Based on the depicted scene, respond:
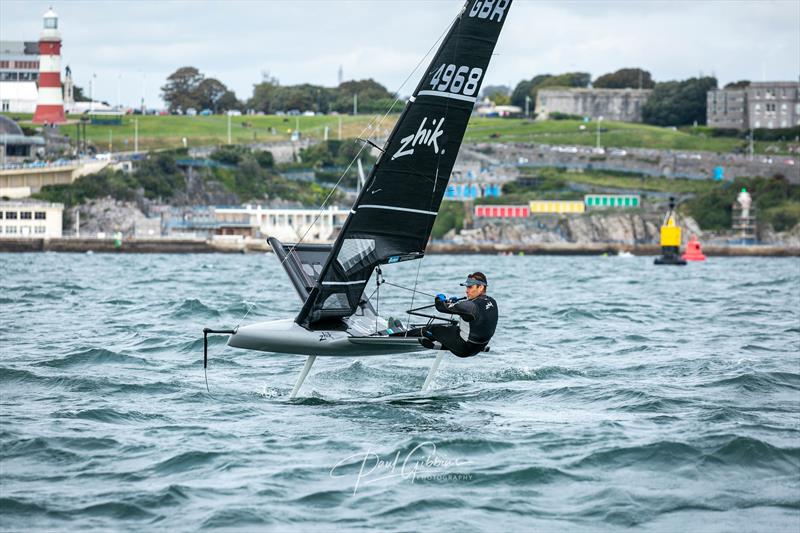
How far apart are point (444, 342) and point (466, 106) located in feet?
10.1

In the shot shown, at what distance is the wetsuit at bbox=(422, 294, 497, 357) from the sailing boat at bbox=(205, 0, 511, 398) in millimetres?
429

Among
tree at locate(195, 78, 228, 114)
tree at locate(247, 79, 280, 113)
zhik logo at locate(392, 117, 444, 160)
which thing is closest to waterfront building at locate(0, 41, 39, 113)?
tree at locate(195, 78, 228, 114)

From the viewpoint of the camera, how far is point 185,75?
5556 inches

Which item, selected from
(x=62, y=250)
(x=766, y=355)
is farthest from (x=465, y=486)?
(x=62, y=250)

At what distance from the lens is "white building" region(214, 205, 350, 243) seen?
84375 millimetres

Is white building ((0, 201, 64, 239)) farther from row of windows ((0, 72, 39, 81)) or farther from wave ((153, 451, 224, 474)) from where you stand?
wave ((153, 451, 224, 474))

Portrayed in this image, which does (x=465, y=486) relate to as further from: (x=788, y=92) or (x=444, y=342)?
(x=788, y=92)

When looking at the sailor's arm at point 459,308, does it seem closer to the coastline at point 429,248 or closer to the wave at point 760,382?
the wave at point 760,382

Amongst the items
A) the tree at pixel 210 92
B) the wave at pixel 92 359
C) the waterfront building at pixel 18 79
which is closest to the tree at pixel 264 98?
the tree at pixel 210 92

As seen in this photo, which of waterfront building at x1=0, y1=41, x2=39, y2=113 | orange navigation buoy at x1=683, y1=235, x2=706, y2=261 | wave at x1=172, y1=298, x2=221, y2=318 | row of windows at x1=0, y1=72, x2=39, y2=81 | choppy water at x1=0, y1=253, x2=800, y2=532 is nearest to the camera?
choppy water at x1=0, y1=253, x2=800, y2=532

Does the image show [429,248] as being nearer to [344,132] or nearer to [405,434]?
[344,132]

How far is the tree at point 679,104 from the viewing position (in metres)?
142

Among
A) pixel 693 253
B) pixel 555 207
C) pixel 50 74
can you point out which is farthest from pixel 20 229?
pixel 693 253

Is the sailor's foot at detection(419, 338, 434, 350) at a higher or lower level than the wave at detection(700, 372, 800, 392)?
higher
